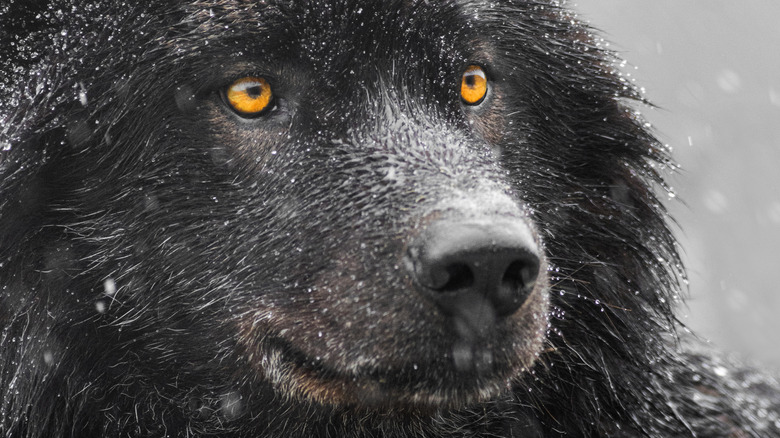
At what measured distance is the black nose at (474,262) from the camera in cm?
253

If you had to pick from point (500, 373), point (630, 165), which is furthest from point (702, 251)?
point (500, 373)

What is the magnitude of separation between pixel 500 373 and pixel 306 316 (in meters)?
0.67

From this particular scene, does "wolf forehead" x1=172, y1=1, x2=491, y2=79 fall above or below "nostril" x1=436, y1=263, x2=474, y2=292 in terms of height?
above

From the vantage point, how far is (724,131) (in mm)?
21219

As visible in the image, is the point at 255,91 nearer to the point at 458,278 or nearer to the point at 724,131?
the point at 458,278

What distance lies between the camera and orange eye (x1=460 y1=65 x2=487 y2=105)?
3.56 meters

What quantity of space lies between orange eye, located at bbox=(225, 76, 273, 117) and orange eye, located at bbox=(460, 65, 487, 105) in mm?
825

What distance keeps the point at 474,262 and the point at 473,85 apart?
125 centimetres

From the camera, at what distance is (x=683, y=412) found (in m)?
3.89

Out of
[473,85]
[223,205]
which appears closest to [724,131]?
[473,85]

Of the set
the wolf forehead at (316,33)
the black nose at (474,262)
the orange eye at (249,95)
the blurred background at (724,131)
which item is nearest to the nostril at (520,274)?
the black nose at (474,262)

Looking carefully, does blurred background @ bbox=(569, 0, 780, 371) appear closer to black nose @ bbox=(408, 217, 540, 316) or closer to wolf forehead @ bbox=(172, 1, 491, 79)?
wolf forehead @ bbox=(172, 1, 491, 79)

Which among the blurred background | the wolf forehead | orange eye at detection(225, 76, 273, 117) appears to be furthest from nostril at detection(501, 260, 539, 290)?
the blurred background

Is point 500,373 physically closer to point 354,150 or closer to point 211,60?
point 354,150
